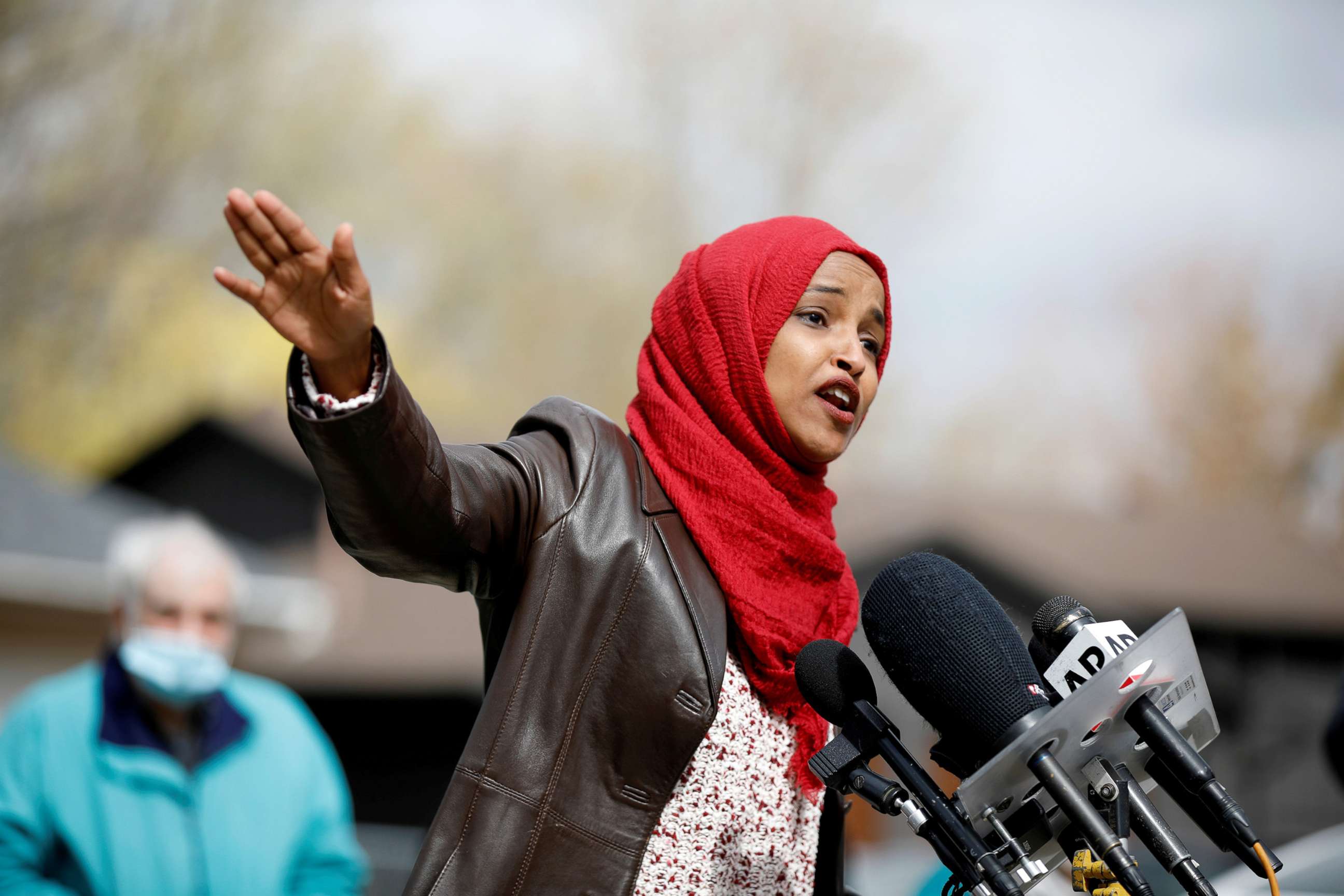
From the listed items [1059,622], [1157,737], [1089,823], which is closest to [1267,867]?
[1157,737]

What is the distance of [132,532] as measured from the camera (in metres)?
4.83

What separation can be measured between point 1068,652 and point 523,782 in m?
0.89

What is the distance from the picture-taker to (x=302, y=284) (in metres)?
1.84

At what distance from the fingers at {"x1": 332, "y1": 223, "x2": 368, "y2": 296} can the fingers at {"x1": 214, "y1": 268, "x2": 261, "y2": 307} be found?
11 centimetres

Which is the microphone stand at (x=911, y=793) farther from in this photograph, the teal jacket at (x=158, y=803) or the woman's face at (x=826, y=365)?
the teal jacket at (x=158, y=803)

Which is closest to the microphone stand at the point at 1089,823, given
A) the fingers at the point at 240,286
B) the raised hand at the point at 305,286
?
the raised hand at the point at 305,286

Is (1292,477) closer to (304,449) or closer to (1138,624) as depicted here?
(1138,624)

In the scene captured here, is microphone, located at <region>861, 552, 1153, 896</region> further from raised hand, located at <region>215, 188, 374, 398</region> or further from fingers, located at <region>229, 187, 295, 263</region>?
fingers, located at <region>229, 187, 295, 263</region>

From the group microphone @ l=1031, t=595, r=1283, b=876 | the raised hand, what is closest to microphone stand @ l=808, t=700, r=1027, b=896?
microphone @ l=1031, t=595, r=1283, b=876

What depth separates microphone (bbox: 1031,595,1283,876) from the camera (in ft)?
6.11

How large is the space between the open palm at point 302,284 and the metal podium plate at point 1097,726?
3.47 ft

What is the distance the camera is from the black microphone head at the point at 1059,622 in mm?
2070

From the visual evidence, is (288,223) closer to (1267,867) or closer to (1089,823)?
(1089,823)

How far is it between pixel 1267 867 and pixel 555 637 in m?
1.14
